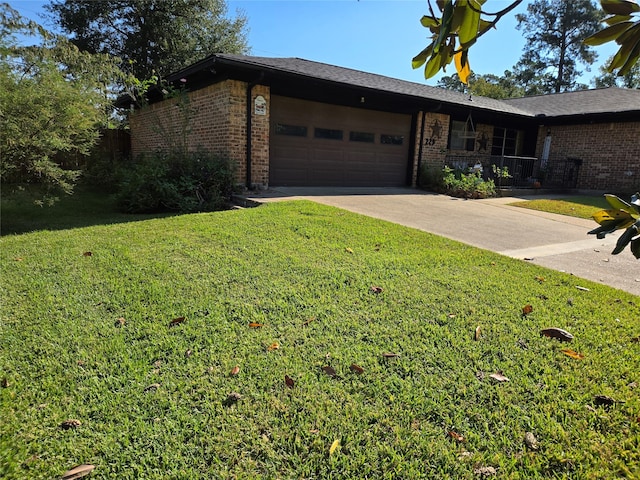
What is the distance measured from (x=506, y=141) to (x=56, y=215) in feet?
53.0

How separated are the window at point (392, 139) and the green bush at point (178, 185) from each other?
5.56 meters

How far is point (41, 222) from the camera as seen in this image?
6719mm

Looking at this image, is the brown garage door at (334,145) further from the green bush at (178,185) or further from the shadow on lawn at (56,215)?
the shadow on lawn at (56,215)

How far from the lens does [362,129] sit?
38.4ft

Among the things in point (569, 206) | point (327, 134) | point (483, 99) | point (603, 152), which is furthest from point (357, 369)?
point (483, 99)

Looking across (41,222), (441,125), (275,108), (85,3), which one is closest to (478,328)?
(41,222)

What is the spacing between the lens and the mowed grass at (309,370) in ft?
5.61

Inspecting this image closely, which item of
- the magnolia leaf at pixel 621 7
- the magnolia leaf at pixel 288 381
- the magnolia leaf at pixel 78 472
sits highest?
the magnolia leaf at pixel 621 7

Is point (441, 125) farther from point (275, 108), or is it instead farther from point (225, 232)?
point (225, 232)

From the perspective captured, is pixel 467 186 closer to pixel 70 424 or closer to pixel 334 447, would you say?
pixel 334 447

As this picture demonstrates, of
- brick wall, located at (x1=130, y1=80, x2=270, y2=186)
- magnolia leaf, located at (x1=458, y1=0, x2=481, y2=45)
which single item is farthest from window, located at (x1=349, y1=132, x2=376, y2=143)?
magnolia leaf, located at (x1=458, y1=0, x2=481, y2=45)

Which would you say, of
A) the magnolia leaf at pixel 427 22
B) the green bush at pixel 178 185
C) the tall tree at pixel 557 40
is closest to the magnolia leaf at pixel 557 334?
the magnolia leaf at pixel 427 22

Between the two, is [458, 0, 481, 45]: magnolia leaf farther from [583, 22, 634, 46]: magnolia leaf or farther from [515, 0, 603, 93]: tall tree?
[515, 0, 603, 93]: tall tree

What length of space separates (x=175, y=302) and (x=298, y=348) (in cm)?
123
